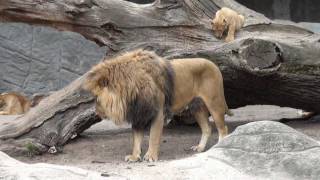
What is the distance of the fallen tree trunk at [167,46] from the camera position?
8.40 meters

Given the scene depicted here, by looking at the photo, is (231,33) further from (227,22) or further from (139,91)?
(139,91)

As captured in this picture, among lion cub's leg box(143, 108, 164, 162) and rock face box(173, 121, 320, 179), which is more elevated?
rock face box(173, 121, 320, 179)

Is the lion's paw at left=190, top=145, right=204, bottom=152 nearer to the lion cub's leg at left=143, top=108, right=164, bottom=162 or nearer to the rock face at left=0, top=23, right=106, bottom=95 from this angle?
the lion cub's leg at left=143, top=108, right=164, bottom=162

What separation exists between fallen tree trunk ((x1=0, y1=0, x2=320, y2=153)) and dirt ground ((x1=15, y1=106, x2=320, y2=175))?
281 millimetres

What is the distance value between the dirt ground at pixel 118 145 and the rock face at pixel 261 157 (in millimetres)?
767

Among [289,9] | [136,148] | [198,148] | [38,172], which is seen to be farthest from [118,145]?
[289,9]

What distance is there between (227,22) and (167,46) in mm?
821

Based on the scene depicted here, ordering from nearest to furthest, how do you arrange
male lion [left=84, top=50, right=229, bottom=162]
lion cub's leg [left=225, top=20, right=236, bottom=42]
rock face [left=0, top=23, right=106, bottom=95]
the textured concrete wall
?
male lion [left=84, top=50, right=229, bottom=162]
lion cub's leg [left=225, top=20, right=236, bottom=42]
rock face [left=0, top=23, right=106, bottom=95]
the textured concrete wall

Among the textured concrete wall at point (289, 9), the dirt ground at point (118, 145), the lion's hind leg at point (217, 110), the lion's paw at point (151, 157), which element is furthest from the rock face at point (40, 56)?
the lion's paw at point (151, 157)

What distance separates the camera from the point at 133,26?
8.76m

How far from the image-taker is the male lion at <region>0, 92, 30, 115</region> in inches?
532

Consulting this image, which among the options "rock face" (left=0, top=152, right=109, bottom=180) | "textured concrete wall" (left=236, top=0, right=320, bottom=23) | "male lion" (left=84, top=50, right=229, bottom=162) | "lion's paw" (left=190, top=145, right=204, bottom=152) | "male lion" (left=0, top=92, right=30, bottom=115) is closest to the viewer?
"rock face" (left=0, top=152, right=109, bottom=180)

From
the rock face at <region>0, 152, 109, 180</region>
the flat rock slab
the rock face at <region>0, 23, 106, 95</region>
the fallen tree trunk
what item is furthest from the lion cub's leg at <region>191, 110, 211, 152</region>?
the rock face at <region>0, 23, 106, 95</region>

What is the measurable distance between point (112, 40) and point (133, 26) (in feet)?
0.98
